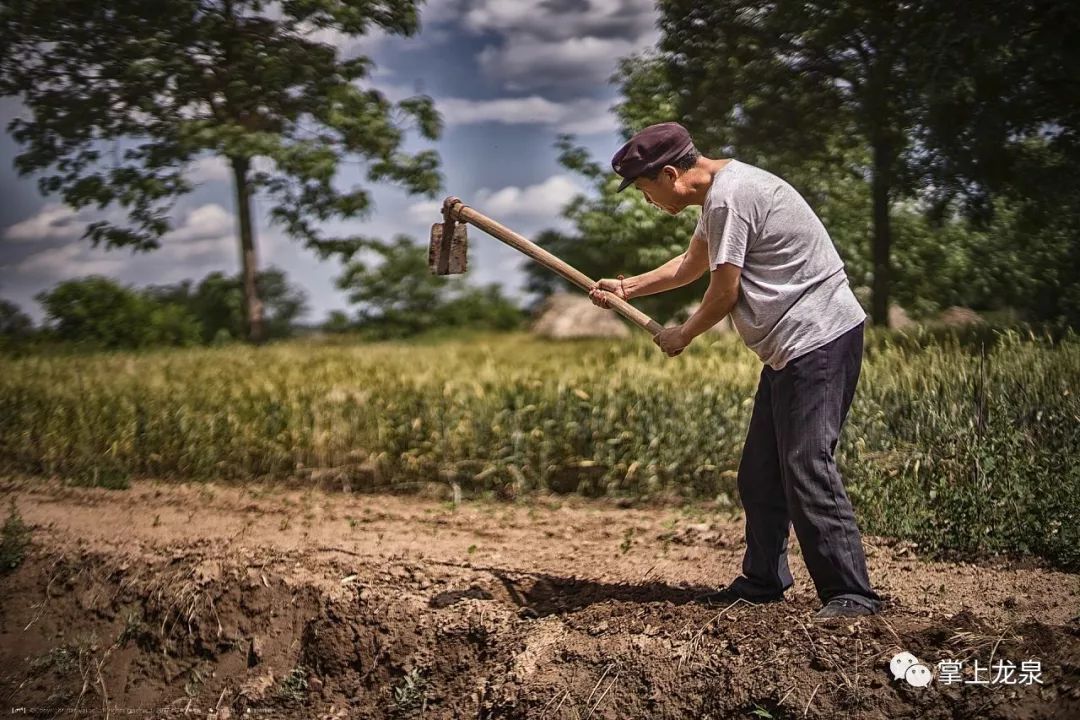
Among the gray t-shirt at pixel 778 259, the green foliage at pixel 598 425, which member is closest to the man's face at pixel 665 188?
the gray t-shirt at pixel 778 259

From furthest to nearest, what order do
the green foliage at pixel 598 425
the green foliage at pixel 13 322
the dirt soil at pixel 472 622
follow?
the green foliage at pixel 13 322 → the green foliage at pixel 598 425 → the dirt soil at pixel 472 622

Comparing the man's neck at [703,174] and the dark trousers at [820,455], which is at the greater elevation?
the man's neck at [703,174]

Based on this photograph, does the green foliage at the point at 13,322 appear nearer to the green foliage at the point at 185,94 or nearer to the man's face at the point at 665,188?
the green foliage at the point at 185,94

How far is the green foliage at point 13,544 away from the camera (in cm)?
462

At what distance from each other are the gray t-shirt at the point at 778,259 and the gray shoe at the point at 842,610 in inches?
29.4

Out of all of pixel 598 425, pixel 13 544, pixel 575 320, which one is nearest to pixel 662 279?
pixel 598 425

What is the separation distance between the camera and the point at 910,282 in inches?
281

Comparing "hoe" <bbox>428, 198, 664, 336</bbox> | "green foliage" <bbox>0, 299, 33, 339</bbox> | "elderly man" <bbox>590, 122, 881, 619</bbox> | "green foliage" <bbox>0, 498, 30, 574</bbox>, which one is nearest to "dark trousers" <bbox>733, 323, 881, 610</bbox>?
"elderly man" <bbox>590, 122, 881, 619</bbox>

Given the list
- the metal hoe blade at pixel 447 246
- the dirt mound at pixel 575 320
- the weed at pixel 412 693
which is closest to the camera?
the weed at pixel 412 693

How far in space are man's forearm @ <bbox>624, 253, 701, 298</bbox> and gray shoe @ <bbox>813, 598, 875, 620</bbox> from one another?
1109mm

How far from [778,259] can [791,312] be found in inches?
6.4

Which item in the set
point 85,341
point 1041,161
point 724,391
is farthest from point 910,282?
point 85,341

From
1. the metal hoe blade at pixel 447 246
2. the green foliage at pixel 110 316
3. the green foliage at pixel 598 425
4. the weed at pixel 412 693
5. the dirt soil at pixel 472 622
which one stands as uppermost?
the metal hoe blade at pixel 447 246

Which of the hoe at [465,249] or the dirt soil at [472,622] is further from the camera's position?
the hoe at [465,249]
